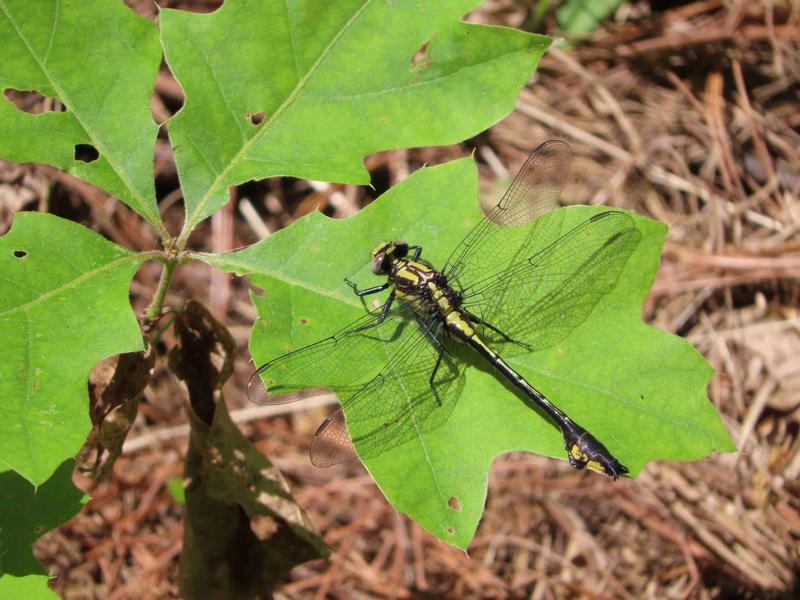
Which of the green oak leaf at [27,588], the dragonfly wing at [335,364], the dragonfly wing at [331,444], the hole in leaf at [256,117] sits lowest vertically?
the green oak leaf at [27,588]

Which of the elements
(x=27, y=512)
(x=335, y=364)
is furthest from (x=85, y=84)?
(x=27, y=512)

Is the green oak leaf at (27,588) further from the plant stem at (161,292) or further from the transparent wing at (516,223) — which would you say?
the transparent wing at (516,223)

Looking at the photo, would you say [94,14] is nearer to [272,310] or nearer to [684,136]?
[272,310]

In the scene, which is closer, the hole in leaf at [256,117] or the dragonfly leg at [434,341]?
the hole in leaf at [256,117]

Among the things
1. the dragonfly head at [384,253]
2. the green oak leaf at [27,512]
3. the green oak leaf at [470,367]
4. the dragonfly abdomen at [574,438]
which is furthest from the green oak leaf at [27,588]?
the dragonfly abdomen at [574,438]

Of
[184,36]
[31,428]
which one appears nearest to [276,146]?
[184,36]

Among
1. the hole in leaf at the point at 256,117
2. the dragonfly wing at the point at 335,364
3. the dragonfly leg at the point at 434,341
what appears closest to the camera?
the dragonfly wing at the point at 335,364

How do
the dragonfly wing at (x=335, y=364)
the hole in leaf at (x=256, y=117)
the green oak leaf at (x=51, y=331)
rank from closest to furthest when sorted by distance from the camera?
the green oak leaf at (x=51, y=331) < the dragonfly wing at (x=335, y=364) < the hole in leaf at (x=256, y=117)
